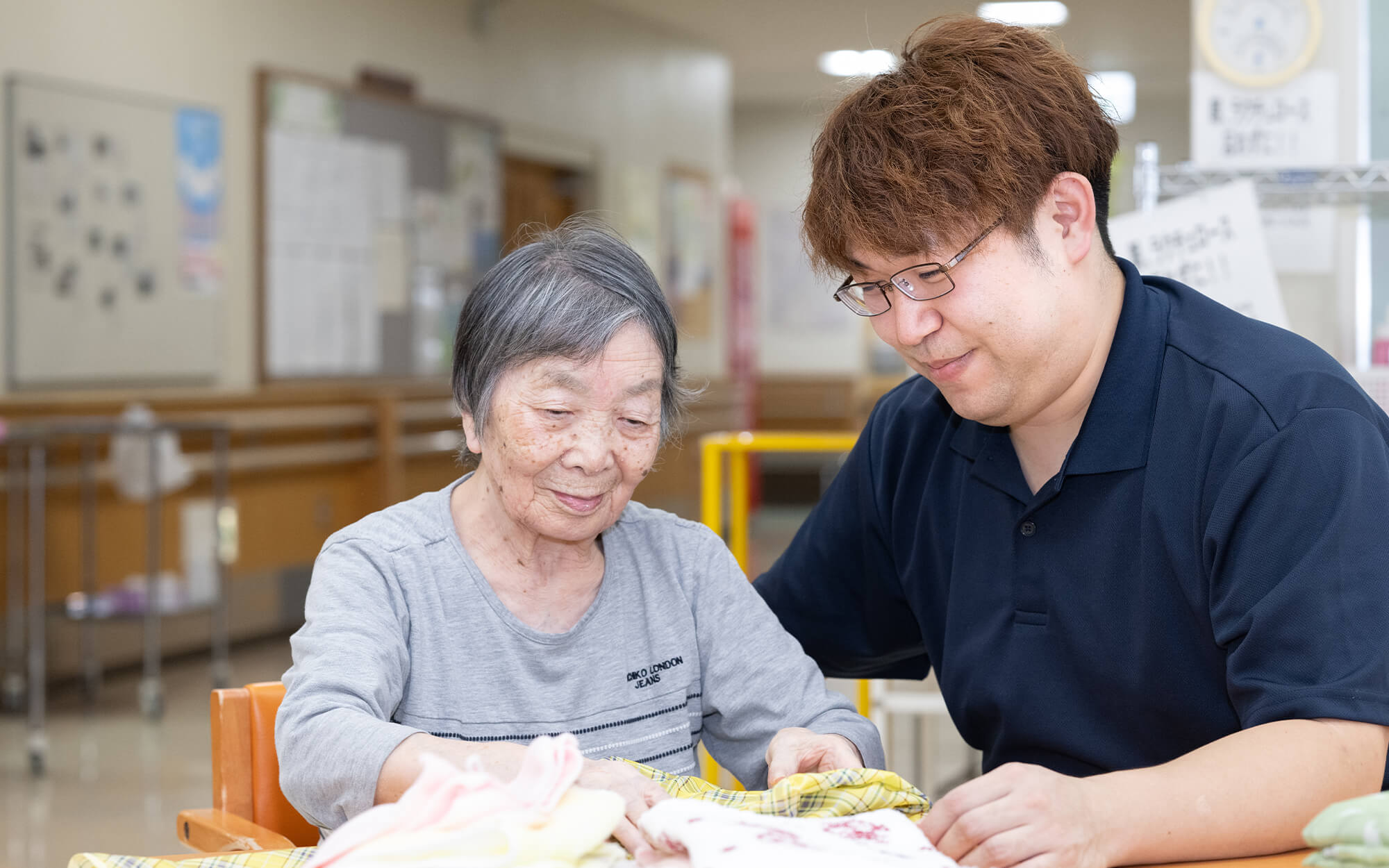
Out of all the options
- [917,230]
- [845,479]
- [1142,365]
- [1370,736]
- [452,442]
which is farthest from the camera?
[452,442]

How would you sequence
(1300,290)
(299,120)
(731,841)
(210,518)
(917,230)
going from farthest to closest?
(299,120) < (210,518) < (1300,290) < (917,230) < (731,841)

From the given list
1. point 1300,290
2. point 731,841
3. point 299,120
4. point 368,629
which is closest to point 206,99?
point 299,120

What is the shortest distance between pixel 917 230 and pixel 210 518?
495cm

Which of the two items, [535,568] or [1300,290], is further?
[1300,290]

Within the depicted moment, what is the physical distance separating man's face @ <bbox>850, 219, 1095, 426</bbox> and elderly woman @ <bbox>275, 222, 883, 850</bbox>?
279 millimetres

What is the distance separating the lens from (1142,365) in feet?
4.71

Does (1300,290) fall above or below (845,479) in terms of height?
above

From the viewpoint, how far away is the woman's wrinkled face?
1405 millimetres

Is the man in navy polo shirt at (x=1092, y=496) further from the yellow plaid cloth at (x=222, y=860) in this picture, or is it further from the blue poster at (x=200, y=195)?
the blue poster at (x=200, y=195)

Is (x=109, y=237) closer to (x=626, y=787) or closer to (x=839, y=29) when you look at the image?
(x=626, y=787)

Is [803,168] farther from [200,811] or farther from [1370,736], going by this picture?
[200,811]

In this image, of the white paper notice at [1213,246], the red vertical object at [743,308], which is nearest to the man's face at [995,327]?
the white paper notice at [1213,246]

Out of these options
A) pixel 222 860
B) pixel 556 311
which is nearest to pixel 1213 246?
pixel 556 311

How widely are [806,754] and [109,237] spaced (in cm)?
474
